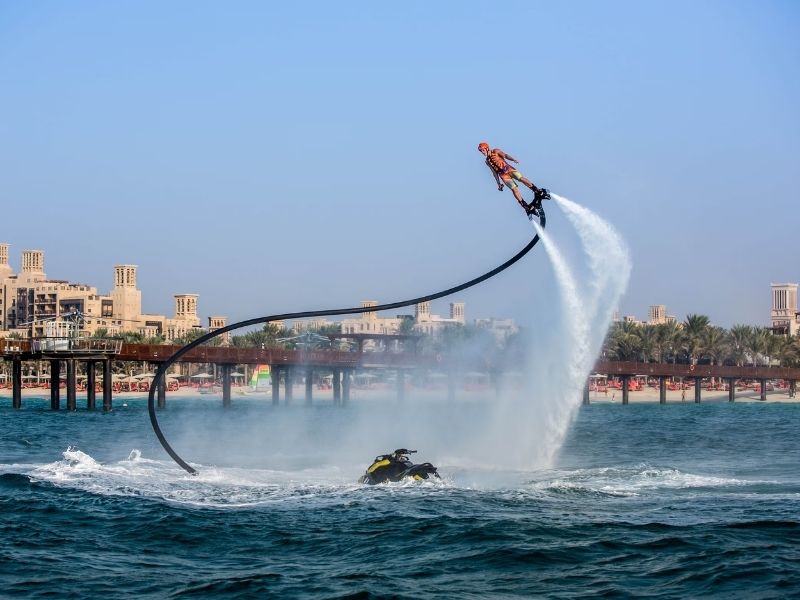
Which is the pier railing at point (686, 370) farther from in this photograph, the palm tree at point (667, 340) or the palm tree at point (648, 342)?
the palm tree at point (667, 340)

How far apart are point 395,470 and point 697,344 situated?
149 m

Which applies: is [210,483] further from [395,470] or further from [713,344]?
[713,344]

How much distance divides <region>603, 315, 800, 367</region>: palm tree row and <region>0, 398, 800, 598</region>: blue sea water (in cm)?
13159

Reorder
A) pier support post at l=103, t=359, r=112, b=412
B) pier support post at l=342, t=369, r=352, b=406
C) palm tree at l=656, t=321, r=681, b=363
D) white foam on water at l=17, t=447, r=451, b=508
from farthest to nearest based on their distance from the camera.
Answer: palm tree at l=656, t=321, r=681, b=363
pier support post at l=342, t=369, r=352, b=406
pier support post at l=103, t=359, r=112, b=412
white foam on water at l=17, t=447, r=451, b=508

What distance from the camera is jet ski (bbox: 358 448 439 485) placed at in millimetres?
38969

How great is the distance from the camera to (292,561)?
88.2ft

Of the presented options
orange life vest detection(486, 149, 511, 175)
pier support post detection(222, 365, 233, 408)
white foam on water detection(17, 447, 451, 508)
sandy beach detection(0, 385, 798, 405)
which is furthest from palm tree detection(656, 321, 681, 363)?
orange life vest detection(486, 149, 511, 175)

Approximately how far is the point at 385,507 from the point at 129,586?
10.4m

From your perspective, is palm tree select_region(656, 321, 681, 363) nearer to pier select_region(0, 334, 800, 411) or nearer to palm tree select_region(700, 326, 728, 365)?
palm tree select_region(700, 326, 728, 365)

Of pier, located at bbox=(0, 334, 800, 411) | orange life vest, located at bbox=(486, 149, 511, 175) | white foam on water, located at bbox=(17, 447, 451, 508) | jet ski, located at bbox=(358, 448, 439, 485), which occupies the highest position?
orange life vest, located at bbox=(486, 149, 511, 175)

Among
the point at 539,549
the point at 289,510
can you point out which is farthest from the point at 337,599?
A: the point at 289,510

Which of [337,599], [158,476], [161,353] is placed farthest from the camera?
[161,353]

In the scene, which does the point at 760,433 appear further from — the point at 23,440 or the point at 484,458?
the point at 23,440

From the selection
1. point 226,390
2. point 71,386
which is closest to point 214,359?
point 226,390
